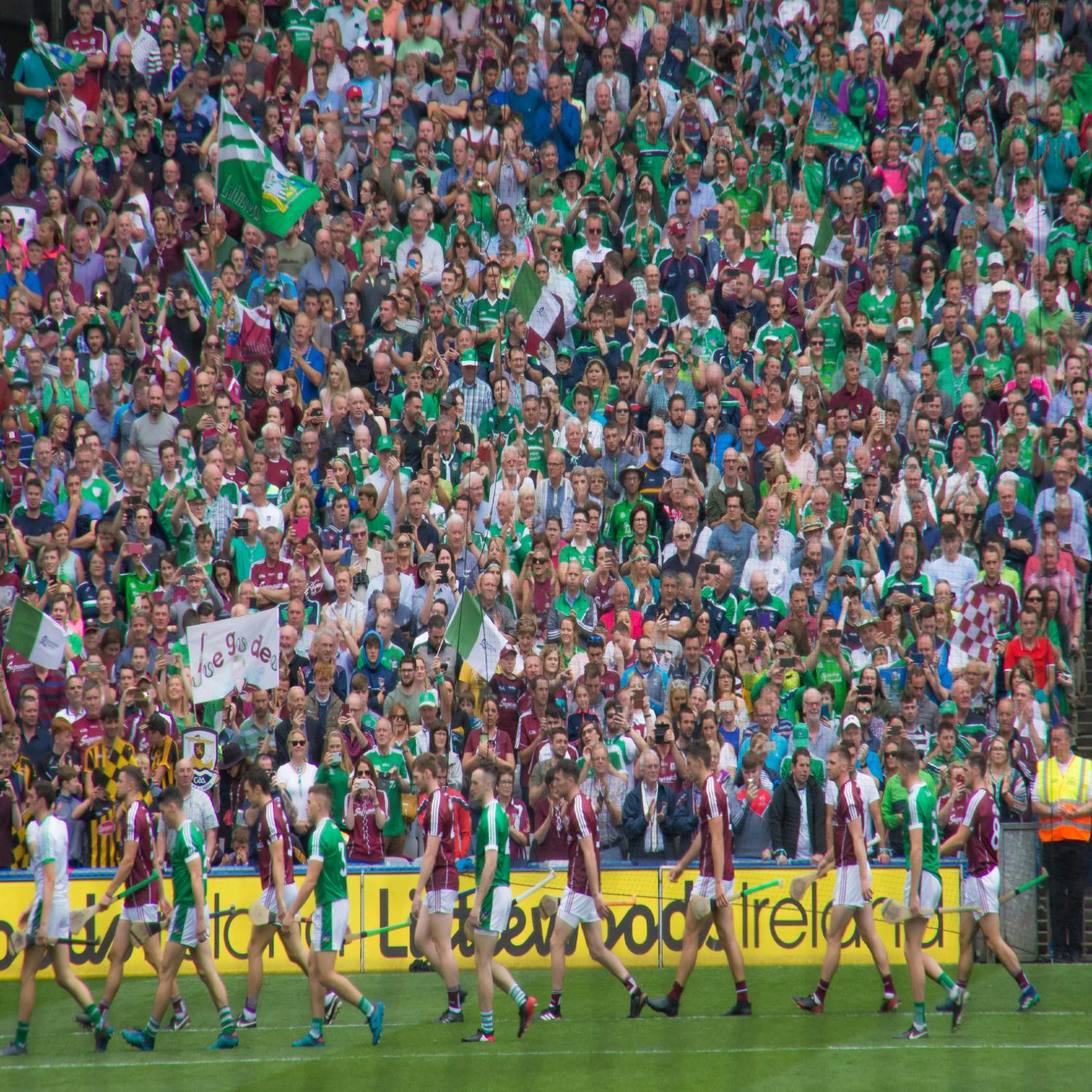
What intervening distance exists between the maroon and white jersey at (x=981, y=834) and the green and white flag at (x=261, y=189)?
→ 10675 mm

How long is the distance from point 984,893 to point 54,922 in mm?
6963

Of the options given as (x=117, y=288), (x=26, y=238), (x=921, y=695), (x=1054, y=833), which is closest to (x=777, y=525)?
(x=921, y=695)

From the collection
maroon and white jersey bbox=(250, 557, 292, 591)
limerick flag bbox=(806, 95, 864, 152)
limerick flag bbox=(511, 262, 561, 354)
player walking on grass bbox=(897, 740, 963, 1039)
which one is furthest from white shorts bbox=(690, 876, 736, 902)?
limerick flag bbox=(806, 95, 864, 152)

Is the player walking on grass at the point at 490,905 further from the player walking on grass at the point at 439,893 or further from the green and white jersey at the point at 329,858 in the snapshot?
the green and white jersey at the point at 329,858

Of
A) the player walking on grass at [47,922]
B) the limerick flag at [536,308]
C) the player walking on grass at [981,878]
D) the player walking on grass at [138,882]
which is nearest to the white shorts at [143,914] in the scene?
the player walking on grass at [138,882]

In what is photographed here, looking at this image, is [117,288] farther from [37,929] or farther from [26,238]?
[37,929]

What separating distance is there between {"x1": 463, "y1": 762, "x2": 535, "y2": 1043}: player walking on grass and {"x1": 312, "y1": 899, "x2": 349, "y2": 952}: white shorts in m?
0.96

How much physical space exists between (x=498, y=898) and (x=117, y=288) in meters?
10.1

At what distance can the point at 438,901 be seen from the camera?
47.7 feet

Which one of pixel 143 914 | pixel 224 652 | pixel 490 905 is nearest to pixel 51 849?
pixel 143 914

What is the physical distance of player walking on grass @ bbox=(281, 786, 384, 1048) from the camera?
13.4 metres

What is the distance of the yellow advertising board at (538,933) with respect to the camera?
16.5 m

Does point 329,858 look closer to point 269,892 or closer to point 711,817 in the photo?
point 269,892

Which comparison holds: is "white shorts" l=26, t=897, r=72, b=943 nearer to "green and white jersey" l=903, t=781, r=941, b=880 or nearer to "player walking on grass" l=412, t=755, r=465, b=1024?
"player walking on grass" l=412, t=755, r=465, b=1024
